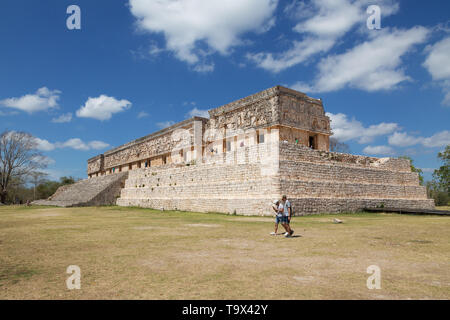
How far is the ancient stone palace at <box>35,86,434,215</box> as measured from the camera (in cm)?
1580

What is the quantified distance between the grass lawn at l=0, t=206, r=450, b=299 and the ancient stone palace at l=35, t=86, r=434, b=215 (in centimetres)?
774

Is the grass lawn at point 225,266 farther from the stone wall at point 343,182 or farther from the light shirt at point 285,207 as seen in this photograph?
the stone wall at point 343,182

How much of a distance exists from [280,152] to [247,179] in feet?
7.46

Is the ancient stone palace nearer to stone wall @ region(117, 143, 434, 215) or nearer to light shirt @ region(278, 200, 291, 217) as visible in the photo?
stone wall @ region(117, 143, 434, 215)

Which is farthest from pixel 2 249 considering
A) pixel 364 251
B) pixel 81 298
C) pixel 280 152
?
pixel 280 152

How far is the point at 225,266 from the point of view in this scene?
4875 millimetres

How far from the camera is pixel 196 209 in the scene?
741 inches

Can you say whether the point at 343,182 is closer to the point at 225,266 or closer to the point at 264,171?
the point at 264,171

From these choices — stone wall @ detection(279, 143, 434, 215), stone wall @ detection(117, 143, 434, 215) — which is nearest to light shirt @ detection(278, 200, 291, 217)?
stone wall @ detection(117, 143, 434, 215)

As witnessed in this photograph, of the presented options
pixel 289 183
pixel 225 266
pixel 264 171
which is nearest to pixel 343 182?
pixel 289 183

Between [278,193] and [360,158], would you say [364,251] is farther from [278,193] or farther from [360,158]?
[360,158]

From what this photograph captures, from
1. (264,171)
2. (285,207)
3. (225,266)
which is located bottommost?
(225,266)

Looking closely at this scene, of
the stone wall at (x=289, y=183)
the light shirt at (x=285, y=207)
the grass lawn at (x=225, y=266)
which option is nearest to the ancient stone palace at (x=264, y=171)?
the stone wall at (x=289, y=183)

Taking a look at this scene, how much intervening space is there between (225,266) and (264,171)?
1120 centimetres
